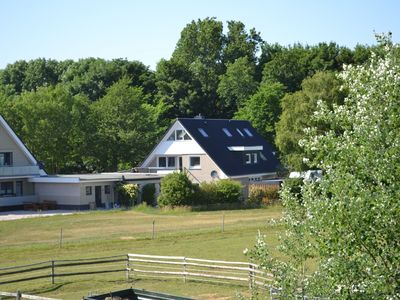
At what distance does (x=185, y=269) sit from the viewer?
1124 inches

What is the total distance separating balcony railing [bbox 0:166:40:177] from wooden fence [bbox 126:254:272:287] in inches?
1269

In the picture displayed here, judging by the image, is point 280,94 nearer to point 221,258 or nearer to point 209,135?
point 209,135

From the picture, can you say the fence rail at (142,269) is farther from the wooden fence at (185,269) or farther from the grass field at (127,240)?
the grass field at (127,240)

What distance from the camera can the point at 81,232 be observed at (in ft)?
144

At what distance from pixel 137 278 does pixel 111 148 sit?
1974 inches

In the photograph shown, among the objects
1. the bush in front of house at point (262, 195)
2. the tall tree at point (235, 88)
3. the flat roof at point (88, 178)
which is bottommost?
the bush in front of house at point (262, 195)

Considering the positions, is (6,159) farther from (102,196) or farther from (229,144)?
(229,144)

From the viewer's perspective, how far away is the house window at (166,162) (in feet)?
228

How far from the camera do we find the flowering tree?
11.5 m

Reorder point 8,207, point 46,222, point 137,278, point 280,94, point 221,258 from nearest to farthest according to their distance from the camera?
point 137,278
point 221,258
point 46,222
point 8,207
point 280,94

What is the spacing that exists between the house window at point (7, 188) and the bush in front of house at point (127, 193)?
9089mm

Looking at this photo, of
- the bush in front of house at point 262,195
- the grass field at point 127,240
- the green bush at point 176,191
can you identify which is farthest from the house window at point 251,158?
the green bush at point 176,191

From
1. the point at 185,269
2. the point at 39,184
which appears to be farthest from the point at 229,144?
the point at 185,269

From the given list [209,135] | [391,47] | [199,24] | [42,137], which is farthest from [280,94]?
[391,47]
